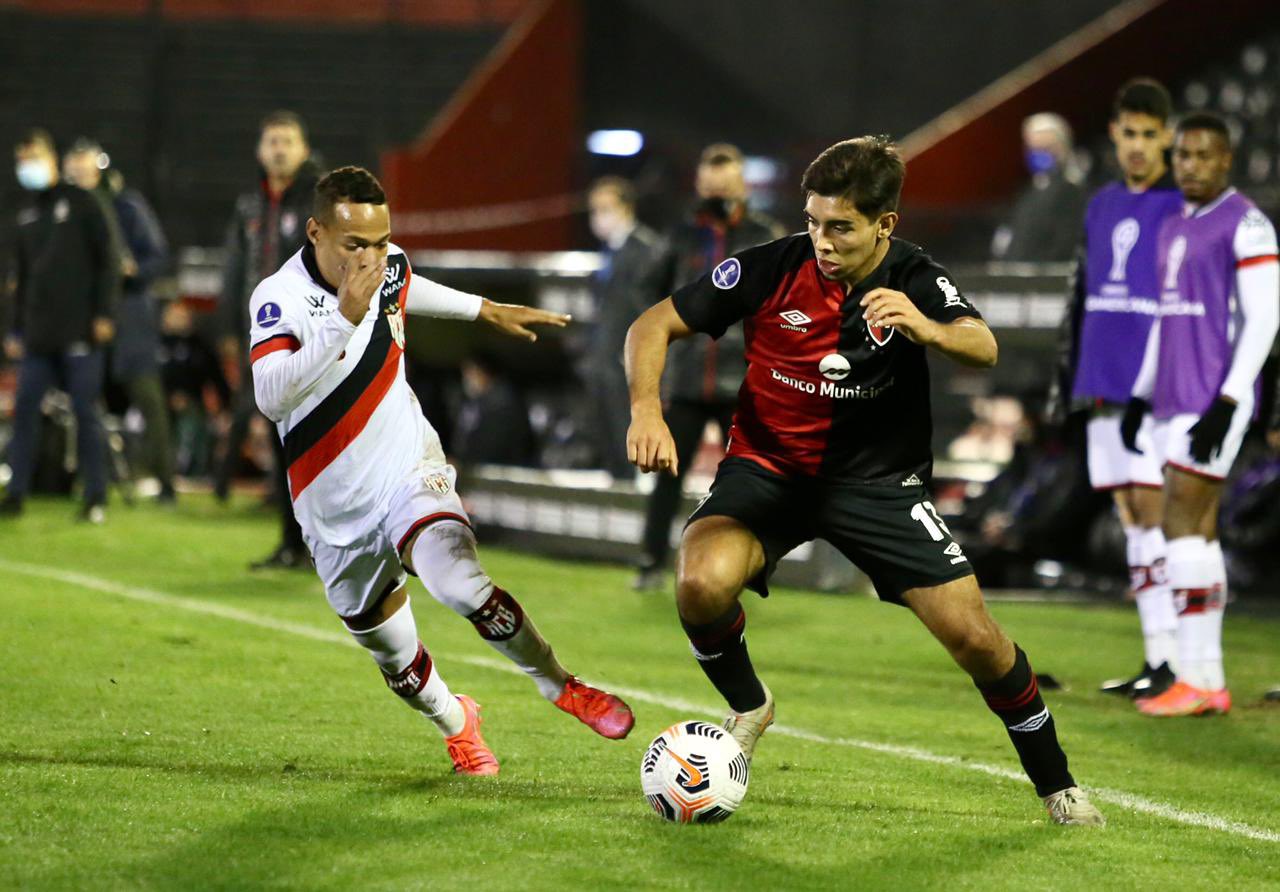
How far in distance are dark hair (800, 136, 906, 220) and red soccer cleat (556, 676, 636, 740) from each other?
5.16ft

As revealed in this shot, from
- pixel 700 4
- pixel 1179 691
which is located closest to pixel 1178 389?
pixel 1179 691

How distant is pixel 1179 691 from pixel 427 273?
30.4 feet

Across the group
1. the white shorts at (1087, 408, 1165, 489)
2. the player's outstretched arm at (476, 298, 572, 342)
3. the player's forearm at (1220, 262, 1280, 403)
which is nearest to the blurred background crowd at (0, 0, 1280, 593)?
the white shorts at (1087, 408, 1165, 489)

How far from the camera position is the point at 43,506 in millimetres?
12859

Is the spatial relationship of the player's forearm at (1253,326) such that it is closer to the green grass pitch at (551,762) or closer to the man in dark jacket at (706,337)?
the green grass pitch at (551,762)

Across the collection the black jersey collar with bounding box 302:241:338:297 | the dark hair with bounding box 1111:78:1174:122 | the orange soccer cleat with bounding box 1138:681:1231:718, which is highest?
the dark hair with bounding box 1111:78:1174:122

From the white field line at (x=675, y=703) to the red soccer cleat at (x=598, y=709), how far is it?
4.05 ft

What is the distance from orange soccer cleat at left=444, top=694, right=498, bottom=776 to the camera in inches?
215

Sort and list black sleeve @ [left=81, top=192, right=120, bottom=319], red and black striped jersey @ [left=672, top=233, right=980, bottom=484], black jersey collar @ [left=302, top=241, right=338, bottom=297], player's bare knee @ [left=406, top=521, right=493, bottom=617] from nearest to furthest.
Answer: red and black striped jersey @ [left=672, top=233, right=980, bottom=484]
player's bare knee @ [left=406, top=521, right=493, bottom=617]
black jersey collar @ [left=302, top=241, right=338, bottom=297]
black sleeve @ [left=81, top=192, right=120, bottom=319]

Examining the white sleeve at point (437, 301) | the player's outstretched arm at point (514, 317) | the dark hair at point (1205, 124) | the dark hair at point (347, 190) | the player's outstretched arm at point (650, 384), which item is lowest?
the player's outstretched arm at point (650, 384)

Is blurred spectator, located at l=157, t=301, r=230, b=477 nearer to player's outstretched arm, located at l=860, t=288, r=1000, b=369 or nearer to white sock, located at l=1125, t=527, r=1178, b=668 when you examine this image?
white sock, located at l=1125, t=527, r=1178, b=668

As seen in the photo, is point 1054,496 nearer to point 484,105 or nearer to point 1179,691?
point 1179,691


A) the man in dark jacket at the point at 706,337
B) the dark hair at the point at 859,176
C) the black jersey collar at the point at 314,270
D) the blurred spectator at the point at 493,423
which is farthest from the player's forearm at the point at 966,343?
the blurred spectator at the point at 493,423

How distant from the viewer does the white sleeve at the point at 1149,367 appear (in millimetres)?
7289
